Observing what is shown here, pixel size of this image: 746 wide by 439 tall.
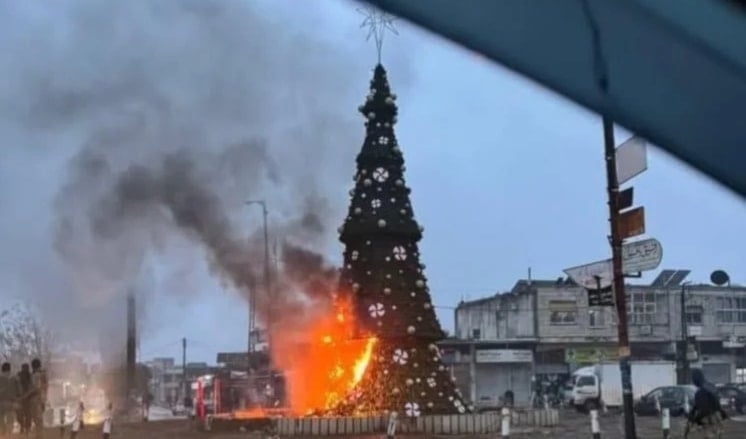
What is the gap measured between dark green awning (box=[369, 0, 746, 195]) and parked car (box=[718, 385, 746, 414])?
37.0m

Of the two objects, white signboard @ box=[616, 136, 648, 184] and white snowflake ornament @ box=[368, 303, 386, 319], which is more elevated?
white signboard @ box=[616, 136, 648, 184]

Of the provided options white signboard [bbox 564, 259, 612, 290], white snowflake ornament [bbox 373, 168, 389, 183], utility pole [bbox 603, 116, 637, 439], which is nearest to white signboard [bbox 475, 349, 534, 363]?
white snowflake ornament [bbox 373, 168, 389, 183]

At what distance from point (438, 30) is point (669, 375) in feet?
137

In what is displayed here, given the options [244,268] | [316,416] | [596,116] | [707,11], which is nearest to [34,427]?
[316,416]

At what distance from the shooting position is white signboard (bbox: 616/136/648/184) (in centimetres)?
870

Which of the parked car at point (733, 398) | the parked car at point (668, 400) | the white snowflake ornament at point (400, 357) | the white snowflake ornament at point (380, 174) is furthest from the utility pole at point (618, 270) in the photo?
the parked car at point (733, 398)

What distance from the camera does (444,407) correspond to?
20.5 meters

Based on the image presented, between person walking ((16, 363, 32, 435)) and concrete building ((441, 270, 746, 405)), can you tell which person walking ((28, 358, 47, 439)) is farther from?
concrete building ((441, 270, 746, 405))

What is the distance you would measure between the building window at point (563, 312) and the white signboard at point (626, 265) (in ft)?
172

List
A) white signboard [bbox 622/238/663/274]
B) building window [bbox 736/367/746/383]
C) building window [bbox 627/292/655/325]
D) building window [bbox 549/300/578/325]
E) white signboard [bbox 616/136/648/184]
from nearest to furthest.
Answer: white signboard [bbox 616/136/648/184] → white signboard [bbox 622/238/663/274] → building window [bbox 736/367/746/383] → building window [bbox 549/300/578/325] → building window [bbox 627/292/655/325]

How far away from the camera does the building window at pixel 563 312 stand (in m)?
62.7

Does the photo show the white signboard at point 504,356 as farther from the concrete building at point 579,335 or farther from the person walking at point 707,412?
the person walking at point 707,412

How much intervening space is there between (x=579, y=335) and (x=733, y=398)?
20.6 metres

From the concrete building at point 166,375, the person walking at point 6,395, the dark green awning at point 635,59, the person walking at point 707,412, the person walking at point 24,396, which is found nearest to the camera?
the dark green awning at point 635,59
